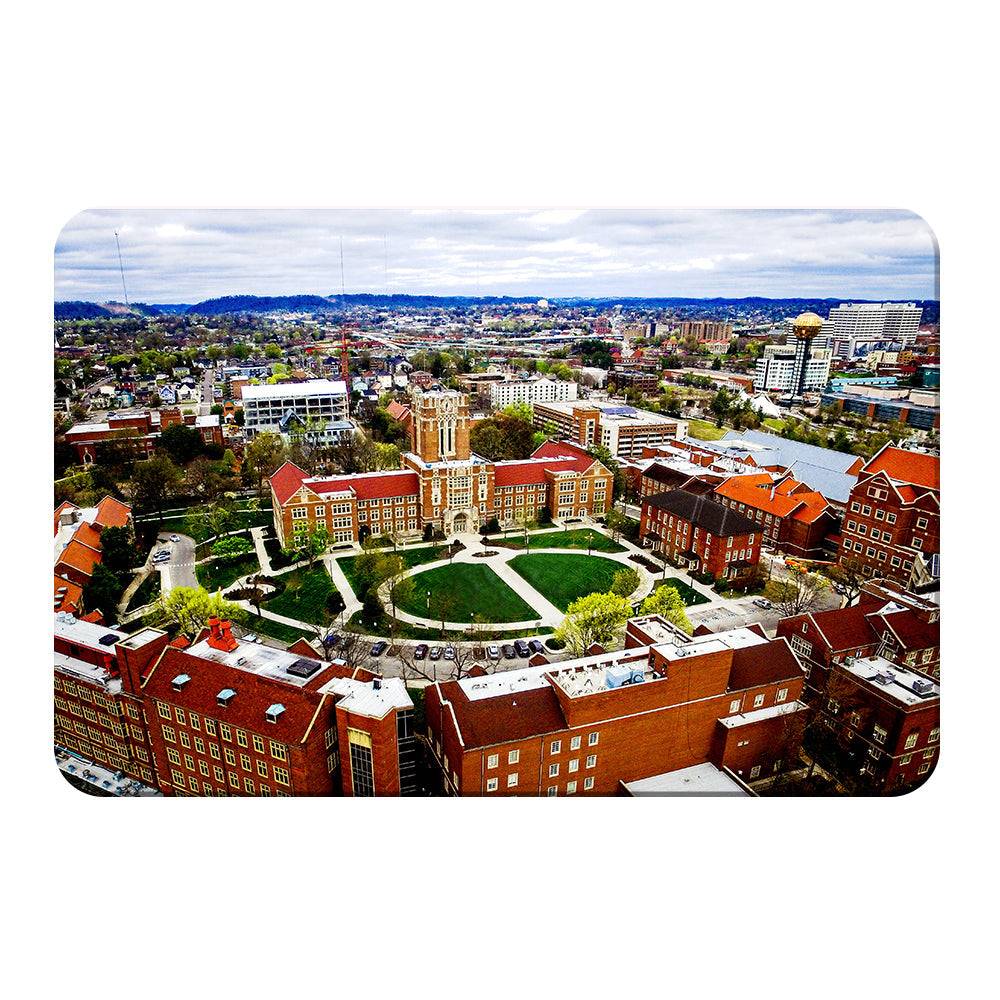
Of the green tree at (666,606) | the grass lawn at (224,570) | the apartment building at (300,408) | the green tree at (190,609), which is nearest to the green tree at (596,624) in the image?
the green tree at (666,606)

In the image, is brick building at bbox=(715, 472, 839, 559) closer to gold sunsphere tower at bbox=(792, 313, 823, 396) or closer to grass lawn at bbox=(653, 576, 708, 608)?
Answer: grass lawn at bbox=(653, 576, 708, 608)

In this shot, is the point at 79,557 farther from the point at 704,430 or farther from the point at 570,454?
the point at 704,430

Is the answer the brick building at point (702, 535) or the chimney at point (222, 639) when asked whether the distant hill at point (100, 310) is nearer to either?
the chimney at point (222, 639)

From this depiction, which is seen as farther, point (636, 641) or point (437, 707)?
point (636, 641)

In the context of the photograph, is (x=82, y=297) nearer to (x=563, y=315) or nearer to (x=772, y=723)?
(x=563, y=315)

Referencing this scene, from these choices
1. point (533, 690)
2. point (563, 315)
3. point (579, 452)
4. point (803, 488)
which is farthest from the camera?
point (579, 452)

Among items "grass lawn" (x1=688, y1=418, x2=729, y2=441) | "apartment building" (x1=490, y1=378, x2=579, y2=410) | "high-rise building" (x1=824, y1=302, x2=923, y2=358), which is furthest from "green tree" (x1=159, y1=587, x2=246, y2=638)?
"apartment building" (x1=490, y1=378, x2=579, y2=410)

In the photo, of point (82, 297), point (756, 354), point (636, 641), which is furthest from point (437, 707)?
point (756, 354)
